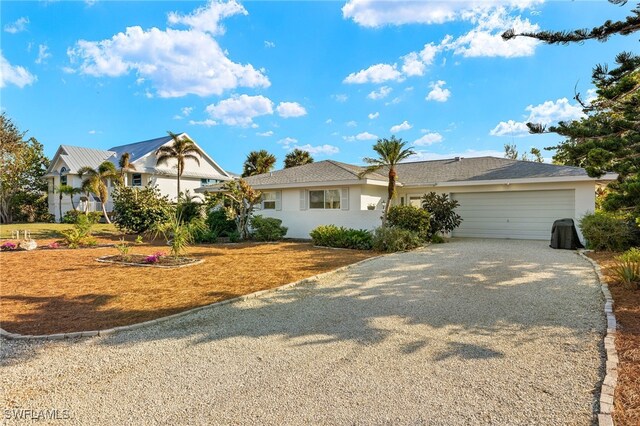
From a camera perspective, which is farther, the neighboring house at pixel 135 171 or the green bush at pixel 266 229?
the neighboring house at pixel 135 171

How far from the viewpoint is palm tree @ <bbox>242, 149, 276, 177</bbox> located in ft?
101

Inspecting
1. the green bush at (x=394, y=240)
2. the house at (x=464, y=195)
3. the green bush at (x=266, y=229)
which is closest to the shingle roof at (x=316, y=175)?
the house at (x=464, y=195)

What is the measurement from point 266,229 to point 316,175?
3730 mm

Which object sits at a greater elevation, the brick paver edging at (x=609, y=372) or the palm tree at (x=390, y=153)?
the palm tree at (x=390, y=153)

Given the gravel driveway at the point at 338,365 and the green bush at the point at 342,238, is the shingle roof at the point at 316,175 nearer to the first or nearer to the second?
the green bush at the point at 342,238

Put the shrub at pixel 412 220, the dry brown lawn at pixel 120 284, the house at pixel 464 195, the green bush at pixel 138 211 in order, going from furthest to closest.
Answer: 1. the green bush at pixel 138 211
2. the house at pixel 464 195
3. the shrub at pixel 412 220
4. the dry brown lawn at pixel 120 284

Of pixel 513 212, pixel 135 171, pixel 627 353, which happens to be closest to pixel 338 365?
pixel 627 353

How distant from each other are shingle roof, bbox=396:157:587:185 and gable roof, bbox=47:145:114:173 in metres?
26.4

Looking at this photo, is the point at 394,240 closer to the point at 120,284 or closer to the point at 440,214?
the point at 440,214

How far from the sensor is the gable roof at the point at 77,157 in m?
29.9

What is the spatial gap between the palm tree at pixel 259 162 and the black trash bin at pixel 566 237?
22672 millimetres

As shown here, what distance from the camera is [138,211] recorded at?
1766cm

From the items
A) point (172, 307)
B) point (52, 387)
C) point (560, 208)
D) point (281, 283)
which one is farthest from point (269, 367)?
point (560, 208)

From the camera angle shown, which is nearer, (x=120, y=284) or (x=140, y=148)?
(x=120, y=284)
